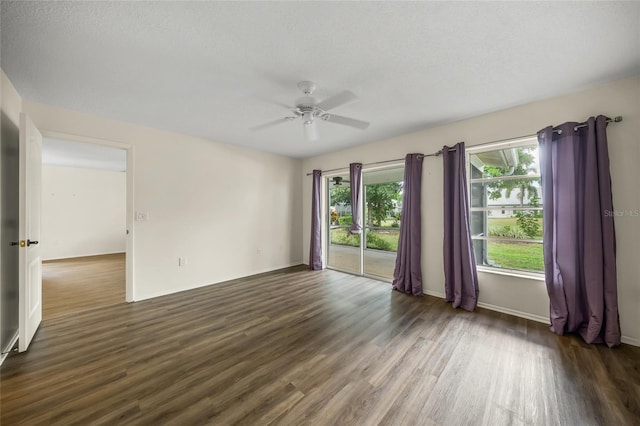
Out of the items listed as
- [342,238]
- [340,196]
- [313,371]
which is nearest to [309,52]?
[313,371]

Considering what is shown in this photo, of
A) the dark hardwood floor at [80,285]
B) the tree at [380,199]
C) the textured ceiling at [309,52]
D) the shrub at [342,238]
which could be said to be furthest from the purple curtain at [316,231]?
the dark hardwood floor at [80,285]

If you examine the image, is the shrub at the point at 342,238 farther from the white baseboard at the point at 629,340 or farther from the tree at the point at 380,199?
the white baseboard at the point at 629,340

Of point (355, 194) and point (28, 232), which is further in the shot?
point (355, 194)

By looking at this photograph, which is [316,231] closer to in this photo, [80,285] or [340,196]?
[340,196]

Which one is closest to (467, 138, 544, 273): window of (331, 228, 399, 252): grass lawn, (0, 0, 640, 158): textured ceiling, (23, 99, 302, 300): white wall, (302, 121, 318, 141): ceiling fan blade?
(0, 0, 640, 158): textured ceiling

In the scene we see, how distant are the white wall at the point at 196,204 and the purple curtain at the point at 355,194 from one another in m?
1.54

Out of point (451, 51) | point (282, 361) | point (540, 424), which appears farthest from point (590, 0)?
point (282, 361)

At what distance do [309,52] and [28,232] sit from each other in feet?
9.54

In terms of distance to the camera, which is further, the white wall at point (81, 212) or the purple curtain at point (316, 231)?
the white wall at point (81, 212)

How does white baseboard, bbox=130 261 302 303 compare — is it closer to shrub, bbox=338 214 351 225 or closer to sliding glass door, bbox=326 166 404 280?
sliding glass door, bbox=326 166 404 280

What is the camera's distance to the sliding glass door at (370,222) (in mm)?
4250

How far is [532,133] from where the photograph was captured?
266 cm

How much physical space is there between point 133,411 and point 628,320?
162 inches

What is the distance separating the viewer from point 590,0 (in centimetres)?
140
